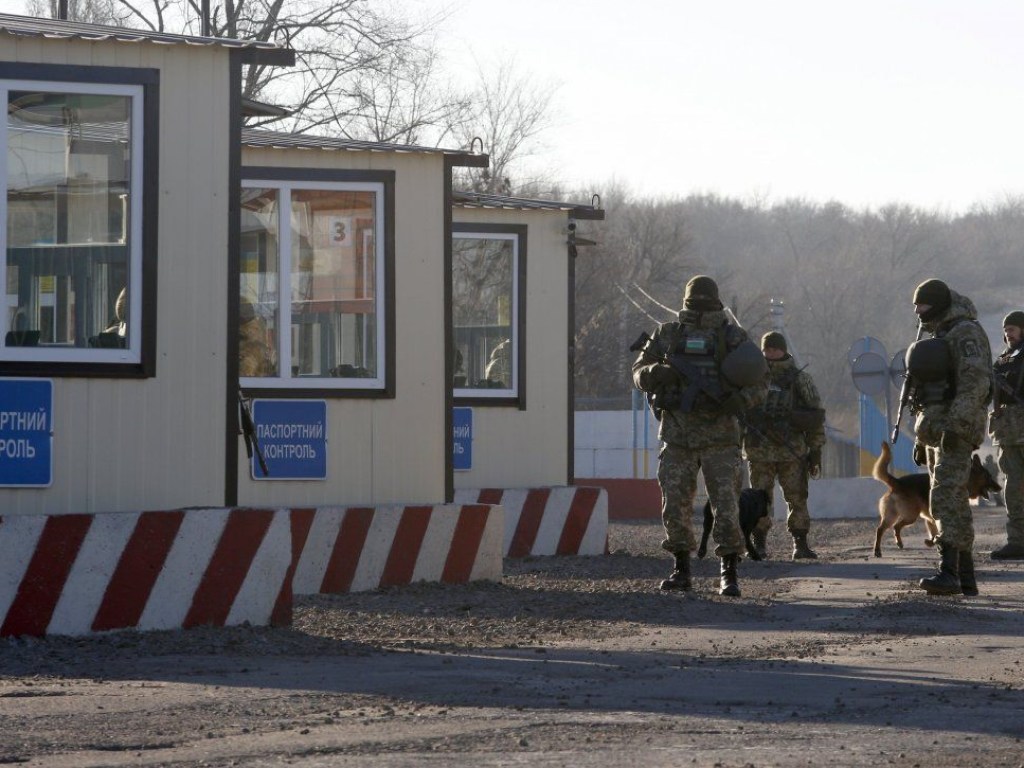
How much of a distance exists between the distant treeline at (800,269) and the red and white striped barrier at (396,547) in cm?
3970

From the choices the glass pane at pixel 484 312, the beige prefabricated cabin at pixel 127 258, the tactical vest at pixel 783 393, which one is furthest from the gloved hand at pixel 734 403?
the glass pane at pixel 484 312

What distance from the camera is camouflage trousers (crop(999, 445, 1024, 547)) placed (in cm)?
1584

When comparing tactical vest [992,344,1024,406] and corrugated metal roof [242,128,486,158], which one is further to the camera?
tactical vest [992,344,1024,406]

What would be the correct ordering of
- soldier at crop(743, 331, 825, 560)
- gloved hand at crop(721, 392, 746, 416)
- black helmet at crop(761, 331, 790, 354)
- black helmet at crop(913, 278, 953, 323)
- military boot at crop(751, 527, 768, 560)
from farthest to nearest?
1. military boot at crop(751, 527, 768, 560)
2. soldier at crop(743, 331, 825, 560)
3. black helmet at crop(761, 331, 790, 354)
4. black helmet at crop(913, 278, 953, 323)
5. gloved hand at crop(721, 392, 746, 416)

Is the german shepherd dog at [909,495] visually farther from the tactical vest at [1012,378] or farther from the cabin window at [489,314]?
the cabin window at [489,314]

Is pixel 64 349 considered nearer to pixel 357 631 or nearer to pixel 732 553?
pixel 357 631

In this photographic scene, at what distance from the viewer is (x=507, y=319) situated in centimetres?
1723

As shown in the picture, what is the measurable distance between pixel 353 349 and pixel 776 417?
15.0 ft

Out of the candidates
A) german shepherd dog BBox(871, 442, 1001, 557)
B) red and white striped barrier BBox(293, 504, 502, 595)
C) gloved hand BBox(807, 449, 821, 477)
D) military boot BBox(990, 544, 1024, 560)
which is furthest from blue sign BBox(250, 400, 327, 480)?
military boot BBox(990, 544, 1024, 560)

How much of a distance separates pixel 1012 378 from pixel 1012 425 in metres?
0.40

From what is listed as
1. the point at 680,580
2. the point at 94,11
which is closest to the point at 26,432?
the point at 680,580

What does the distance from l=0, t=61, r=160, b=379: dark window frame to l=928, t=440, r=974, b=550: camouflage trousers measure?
17.0 ft

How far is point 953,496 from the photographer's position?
11984 mm

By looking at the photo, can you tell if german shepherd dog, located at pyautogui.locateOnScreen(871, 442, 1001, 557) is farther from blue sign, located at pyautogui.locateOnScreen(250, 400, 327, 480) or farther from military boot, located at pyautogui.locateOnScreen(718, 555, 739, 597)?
blue sign, located at pyautogui.locateOnScreen(250, 400, 327, 480)
